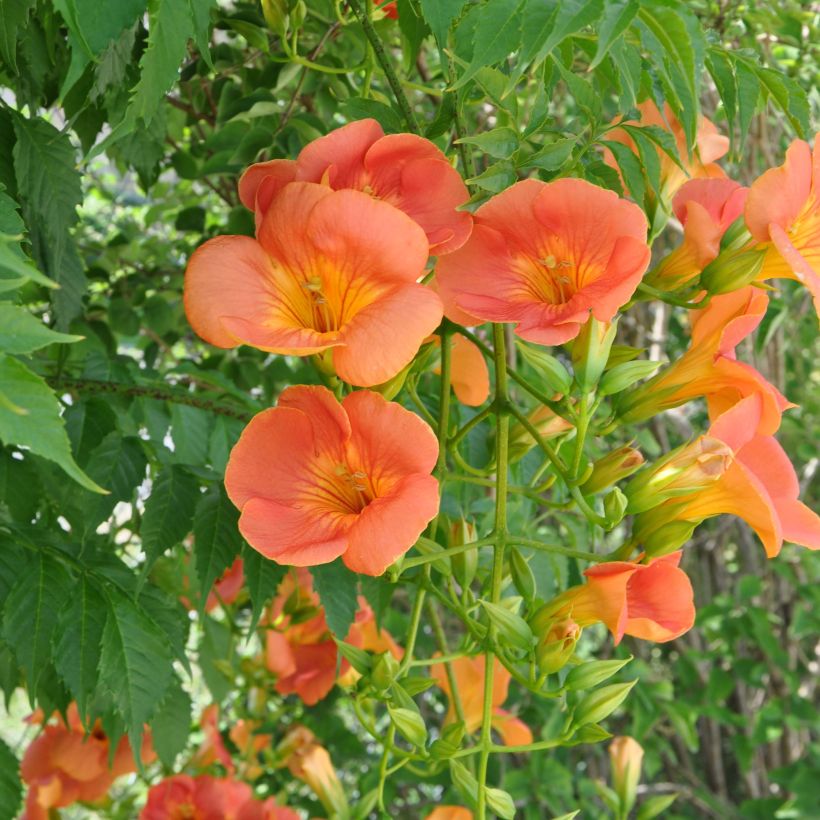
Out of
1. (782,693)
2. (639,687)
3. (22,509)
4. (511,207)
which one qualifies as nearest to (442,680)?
(22,509)

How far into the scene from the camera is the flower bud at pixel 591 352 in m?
0.75

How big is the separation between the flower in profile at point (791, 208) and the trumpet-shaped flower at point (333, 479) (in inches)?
10.9

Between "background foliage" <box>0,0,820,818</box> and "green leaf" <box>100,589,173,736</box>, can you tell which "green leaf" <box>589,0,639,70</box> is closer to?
"background foliage" <box>0,0,820,818</box>

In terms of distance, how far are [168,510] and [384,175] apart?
39 centimetres

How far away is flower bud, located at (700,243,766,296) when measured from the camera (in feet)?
2.54

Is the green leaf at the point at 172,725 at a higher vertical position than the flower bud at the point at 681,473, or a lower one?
lower

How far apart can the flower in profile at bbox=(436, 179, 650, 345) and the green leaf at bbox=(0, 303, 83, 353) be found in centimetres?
29

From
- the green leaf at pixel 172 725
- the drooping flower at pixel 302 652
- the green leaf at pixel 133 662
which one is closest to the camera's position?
the green leaf at pixel 133 662

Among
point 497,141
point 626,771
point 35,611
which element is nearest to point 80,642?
point 35,611

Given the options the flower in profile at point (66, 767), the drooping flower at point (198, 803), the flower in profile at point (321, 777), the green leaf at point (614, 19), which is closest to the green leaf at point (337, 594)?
the flower in profile at point (321, 777)

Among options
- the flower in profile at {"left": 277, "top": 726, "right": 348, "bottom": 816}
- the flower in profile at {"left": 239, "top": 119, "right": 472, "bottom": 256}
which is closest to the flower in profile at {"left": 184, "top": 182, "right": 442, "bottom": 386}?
the flower in profile at {"left": 239, "top": 119, "right": 472, "bottom": 256}

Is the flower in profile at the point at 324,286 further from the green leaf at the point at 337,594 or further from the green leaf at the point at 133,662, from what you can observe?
the green leaf at the point at 133,662

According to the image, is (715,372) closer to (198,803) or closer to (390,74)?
(390,74)

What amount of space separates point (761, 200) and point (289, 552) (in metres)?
0.41
